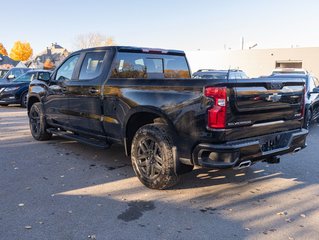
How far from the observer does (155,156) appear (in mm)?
4648

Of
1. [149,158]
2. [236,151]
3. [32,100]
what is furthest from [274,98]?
[32,100]

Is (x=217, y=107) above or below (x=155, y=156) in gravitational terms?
above

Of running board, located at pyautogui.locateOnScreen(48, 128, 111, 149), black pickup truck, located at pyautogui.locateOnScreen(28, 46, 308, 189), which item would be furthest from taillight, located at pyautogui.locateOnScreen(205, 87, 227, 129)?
running board, located at pyautogui.locateOnScreen(48, 128, 111, 149)

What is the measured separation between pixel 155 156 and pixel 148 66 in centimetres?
194

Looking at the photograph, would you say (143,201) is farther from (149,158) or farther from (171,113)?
(171,113)

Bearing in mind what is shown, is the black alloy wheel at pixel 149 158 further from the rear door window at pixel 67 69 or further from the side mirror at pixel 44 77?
the side mirror at pixel 44 77

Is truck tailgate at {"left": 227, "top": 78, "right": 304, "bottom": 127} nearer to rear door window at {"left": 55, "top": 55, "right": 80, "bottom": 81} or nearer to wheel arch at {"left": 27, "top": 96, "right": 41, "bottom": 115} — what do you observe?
rear door window at {"left": 55, "top": 55, "right": 80, "bottom": 81}

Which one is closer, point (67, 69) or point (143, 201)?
point (143, 201)

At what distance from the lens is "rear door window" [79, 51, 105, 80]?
5766 millimetres

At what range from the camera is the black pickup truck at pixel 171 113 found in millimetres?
3953

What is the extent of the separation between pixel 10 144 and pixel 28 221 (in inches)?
165

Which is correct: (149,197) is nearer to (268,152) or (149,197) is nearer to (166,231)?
(166,231)

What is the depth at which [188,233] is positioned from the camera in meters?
3.54

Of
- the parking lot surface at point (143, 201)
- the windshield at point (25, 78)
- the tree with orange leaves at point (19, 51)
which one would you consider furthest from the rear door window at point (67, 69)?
the tree with orange leaves at point (19, 51)
